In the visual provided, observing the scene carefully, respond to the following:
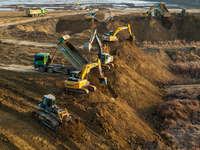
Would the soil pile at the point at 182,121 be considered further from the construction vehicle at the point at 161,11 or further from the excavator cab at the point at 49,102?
the construction vehicle at the point at 161,11

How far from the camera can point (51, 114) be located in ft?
42.8

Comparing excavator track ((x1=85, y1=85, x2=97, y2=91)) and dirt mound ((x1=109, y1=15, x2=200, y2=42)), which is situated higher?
dirt mound ((x1=109, y1=15, x2=200, y2=42))

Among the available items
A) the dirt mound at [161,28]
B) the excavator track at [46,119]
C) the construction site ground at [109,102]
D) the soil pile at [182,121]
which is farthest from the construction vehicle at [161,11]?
the excavator track at [46,119]

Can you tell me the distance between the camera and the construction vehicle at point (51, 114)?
12.7 m

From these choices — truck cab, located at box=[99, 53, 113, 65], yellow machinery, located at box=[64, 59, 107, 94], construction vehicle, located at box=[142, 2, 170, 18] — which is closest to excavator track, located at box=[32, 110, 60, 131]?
yellow machinery, located at box=[64, 59, 107, 94]

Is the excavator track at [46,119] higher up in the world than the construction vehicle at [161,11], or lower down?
lower down

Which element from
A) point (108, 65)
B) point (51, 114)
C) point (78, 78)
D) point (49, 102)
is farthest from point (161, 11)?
point (51, 114)

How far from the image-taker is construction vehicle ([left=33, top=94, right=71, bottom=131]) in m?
12.7

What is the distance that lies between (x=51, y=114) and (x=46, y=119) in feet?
1.22

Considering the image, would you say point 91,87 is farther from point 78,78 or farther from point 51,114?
point 51,114

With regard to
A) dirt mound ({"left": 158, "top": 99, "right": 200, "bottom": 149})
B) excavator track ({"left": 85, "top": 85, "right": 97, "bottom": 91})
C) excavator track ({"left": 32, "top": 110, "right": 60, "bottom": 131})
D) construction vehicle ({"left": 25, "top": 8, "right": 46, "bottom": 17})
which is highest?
construction vehicle ({"left": 25, "top": 8, "right": 46, "bottom": 17})

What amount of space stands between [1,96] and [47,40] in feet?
57.6

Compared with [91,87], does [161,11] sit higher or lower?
higher

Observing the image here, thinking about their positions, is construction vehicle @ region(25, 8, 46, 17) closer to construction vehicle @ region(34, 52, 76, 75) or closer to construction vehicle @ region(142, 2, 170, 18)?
construction vehicle @ region(142, 2, 170, 18)
